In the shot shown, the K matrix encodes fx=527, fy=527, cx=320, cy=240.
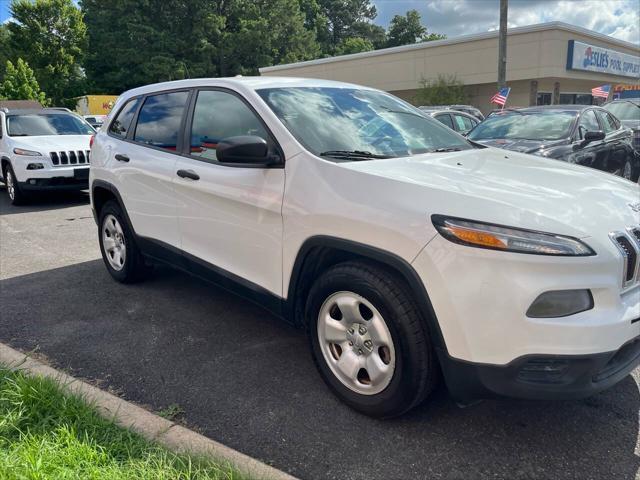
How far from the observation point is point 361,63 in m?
29.9

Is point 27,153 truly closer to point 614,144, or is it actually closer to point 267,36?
point 614,144

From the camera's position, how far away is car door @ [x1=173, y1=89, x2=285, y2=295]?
10.1 feet

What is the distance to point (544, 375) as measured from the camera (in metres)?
2.21

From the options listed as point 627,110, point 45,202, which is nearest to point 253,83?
point 45,202

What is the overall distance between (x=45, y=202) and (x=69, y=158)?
125 cm

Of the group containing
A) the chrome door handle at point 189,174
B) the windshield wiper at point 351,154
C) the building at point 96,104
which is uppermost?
the building at point 96,104

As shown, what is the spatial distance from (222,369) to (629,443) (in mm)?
2251

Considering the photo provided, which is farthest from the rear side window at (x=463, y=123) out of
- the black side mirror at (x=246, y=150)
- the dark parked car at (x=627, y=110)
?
the black side mirror at (x=246, y=150)

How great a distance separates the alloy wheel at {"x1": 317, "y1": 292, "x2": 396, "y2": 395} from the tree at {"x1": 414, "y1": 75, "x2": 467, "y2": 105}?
24.7 metres

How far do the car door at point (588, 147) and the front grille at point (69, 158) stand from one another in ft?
26.3

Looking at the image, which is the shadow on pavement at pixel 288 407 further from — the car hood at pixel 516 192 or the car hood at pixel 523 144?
the car hood at pixel 523 144

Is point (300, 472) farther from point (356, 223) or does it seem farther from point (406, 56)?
point (406, 56)

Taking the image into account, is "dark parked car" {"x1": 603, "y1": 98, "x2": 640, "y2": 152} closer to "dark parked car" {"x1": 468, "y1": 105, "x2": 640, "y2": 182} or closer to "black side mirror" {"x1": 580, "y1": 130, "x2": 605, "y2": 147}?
"dark parked car" {"x1": 468, "y1": 105, "x2": 640, "y2": 182}

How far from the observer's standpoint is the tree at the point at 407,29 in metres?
60.0
